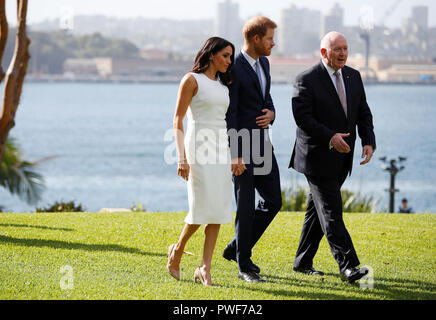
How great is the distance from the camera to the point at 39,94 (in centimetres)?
→ 16612

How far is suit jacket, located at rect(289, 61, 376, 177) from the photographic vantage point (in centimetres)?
573

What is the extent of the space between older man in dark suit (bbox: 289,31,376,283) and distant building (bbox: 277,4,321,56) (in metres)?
167

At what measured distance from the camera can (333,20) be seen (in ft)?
551

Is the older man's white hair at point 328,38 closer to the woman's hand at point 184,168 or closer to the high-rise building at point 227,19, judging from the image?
the woman's hand at point 184,168

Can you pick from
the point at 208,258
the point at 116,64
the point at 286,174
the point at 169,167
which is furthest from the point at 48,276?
the point at 116,64

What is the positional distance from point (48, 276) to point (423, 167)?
56.0m

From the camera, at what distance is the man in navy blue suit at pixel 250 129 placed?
18.6 feet

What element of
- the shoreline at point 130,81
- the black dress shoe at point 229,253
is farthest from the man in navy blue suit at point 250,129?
the shoreline at point 130,81

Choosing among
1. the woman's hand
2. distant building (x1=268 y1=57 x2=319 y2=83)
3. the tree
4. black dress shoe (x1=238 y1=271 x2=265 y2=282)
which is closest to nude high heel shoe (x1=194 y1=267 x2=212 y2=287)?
black dress shoe (x1=238 y1=271 x2=265 y2=282)

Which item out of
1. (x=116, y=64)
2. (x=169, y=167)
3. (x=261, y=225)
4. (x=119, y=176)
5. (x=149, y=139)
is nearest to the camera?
(x=261, y=225)

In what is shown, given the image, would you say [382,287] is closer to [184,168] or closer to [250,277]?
[250,277]

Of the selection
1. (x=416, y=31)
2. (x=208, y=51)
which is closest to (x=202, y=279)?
(x=208, y=51)

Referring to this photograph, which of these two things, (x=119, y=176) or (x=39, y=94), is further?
(x=39, y=94)

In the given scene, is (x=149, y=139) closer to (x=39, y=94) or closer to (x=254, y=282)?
(x=254, y=282)
